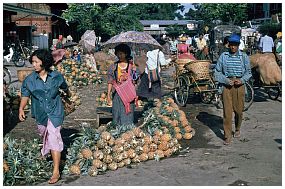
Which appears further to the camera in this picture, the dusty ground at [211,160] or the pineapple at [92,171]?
the pineapple at [92,171]

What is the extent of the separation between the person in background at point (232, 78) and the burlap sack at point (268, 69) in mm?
3427

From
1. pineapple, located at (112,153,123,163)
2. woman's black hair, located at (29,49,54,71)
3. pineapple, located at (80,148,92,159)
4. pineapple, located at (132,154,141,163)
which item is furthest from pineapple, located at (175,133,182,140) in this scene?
woman's black hair, located at (29,49,54,71)

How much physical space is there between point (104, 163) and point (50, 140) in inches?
32.1

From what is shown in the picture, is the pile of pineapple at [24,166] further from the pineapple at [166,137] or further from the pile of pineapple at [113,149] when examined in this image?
the pineapple at [166,137]

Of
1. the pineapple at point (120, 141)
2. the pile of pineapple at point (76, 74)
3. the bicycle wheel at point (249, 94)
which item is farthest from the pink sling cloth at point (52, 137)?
the pile of pineapple at point (76, 74)

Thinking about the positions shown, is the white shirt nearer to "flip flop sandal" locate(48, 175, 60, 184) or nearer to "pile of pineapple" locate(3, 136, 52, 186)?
"pile of pineapple" locate(3, 136, 52, 186)

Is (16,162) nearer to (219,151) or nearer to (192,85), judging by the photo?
(219,151)

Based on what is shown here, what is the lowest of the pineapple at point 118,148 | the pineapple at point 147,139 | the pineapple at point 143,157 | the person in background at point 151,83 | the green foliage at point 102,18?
the pineapple at point 143,157

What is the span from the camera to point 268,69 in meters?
10.8

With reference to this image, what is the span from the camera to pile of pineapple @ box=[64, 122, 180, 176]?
5934 mm

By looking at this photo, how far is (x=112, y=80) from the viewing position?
717cm

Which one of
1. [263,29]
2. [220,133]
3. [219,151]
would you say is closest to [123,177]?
[219,151]

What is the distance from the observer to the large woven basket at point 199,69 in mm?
10719

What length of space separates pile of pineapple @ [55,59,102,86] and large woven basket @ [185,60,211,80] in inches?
185
